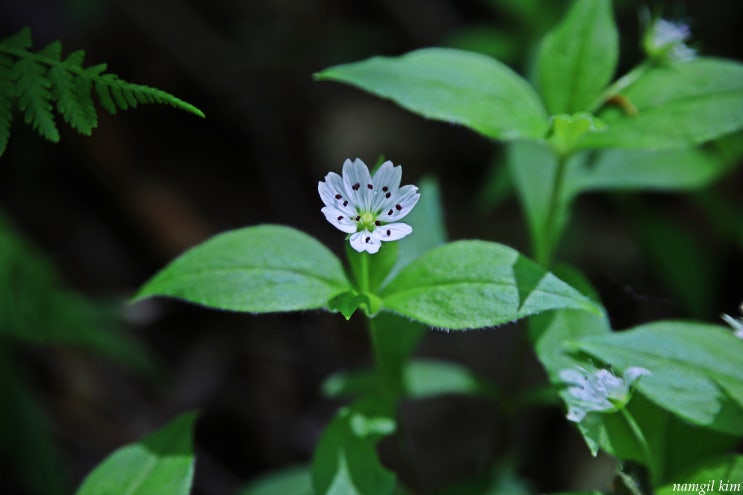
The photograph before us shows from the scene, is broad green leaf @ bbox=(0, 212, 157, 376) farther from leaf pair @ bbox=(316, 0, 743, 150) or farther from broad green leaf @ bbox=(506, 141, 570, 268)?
broad green leaf @ bbox=(506, 141, 570, 268)

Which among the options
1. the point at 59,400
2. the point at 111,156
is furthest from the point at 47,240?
the point at 59,400

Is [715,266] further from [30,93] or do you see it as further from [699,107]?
[30,93]

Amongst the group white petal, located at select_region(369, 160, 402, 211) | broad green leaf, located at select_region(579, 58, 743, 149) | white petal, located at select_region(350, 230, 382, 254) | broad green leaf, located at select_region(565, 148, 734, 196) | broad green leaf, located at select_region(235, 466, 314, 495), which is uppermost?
broad green leaf, located at select_region(579, 58, 743, 149)

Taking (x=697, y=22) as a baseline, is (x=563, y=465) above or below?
below

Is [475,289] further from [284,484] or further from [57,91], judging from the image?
[284,484]

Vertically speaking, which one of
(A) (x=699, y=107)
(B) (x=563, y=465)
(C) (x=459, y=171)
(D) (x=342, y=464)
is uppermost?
(A) (x=699, y=107)

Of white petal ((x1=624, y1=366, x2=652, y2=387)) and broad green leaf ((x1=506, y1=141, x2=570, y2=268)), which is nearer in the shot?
white petal ((x1=624, y1=366, x2=652, y2=387))

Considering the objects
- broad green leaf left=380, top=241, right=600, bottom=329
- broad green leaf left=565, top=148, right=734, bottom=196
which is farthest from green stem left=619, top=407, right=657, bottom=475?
broad green leaf left=565, top=148, right=734, bottom=196
